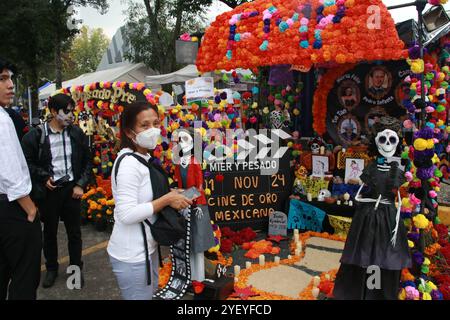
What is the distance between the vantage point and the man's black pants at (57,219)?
12.4 feet

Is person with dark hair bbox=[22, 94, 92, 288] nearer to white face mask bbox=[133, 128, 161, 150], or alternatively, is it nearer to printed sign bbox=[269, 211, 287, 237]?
white face mask bbox=[133, 128, 161, 150]

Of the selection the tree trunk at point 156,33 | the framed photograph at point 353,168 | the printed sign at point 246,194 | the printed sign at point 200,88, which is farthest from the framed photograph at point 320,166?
the tree trunk at point 156,33

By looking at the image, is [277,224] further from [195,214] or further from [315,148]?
[195,214]

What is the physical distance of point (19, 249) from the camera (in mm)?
2459

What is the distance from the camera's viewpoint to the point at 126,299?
83.6 inches

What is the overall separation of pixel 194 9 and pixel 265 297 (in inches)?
521

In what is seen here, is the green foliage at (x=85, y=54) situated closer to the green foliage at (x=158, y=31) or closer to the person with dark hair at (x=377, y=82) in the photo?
the green foliage at (x=158, y=31)

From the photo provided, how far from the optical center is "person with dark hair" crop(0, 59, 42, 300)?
2.21 meters

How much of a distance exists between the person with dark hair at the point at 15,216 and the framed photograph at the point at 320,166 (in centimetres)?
447

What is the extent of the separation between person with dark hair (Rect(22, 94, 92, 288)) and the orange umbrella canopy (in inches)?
90.3

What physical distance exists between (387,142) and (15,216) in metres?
2.90

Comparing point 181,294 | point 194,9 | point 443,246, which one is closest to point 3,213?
point 181,294

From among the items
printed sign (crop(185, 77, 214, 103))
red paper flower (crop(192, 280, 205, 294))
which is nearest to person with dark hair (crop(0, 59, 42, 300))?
red paper flower (crop(192, 280, 205, 294))
